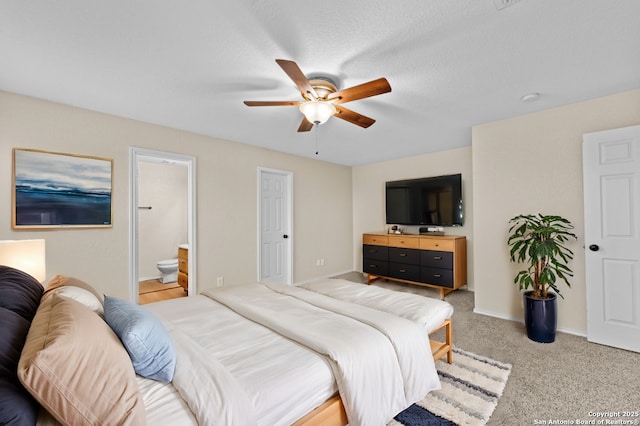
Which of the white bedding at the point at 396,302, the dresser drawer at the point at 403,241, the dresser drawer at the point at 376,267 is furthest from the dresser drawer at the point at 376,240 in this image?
the white bedding at the point at 396,302

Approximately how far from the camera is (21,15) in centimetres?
160

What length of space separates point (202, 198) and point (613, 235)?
4.53m

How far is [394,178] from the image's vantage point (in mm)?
5480

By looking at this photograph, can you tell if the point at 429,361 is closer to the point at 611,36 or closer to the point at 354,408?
the point at 354,408

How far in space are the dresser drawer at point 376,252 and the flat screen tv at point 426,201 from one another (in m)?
0.60

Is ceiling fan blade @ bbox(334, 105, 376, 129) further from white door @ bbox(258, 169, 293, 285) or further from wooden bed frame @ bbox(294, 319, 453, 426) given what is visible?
white door @ bbox(258, 169, 293, 285)

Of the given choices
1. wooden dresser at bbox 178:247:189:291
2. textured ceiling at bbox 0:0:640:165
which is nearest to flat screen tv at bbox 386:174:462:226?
textured ceiling at bbox 0:0:640:165

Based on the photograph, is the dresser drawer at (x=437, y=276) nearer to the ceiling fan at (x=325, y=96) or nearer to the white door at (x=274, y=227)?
the white door at (x=274, y=227)

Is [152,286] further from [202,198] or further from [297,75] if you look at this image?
[297,75]

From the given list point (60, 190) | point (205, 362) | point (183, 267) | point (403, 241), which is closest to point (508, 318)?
point (403, 241)

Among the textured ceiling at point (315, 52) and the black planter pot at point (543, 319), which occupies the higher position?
the textured ceiling at point (315, 52)

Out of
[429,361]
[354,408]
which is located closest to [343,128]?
[429,361]

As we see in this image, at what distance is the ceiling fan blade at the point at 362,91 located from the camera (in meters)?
1.88

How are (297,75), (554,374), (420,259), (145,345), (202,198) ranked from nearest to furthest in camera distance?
1. (145,345)
2. (297,75)
3. (554,374)
4. (202,198)
5. (420,259)
